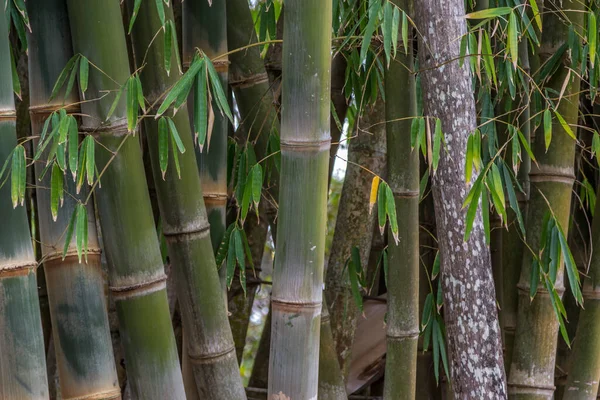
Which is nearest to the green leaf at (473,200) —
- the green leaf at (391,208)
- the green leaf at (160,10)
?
the green leaf at (391,208)

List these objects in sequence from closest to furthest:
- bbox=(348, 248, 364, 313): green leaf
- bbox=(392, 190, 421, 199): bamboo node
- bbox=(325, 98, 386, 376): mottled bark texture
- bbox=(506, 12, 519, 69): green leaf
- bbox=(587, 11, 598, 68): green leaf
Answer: bbox=(506, 12, 519, 69): green leaf → bbox=(587, 11, 598, 68): green leaf → bbox=(392, 190, 421, 199): bamboo node → bbox=(348, 248, 364, 313): green leaf → bbox=(325, 98, 386, 376): mottled bark texture

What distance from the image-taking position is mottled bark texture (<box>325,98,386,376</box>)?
7.23 ft

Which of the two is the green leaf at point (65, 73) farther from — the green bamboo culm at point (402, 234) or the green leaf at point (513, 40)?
the green leaf at point (513, 40)

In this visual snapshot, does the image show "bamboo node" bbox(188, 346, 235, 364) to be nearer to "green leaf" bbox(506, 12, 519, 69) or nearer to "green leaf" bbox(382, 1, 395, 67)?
"green leaf" bbox(382, 1, 395, 67)

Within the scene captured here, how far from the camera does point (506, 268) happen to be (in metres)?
1.96

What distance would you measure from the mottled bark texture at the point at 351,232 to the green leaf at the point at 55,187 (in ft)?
3.61

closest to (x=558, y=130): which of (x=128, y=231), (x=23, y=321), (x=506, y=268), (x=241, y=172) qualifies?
(x=506, y=268)

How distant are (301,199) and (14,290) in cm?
49

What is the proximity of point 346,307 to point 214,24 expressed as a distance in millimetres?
972

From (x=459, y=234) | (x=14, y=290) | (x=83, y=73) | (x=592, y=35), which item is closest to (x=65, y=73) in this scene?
(x=83, y=73)

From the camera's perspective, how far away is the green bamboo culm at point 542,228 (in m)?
1.75

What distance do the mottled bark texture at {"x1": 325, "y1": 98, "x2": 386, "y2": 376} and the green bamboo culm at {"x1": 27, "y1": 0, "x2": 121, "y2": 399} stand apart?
97 cm

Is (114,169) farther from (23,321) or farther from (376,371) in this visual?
(376,371)

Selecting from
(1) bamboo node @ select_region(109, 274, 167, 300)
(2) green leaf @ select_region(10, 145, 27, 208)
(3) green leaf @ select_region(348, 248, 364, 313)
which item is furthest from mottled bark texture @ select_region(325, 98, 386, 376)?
(2) green leaf @ select_region(10, 145, 27, 208)
